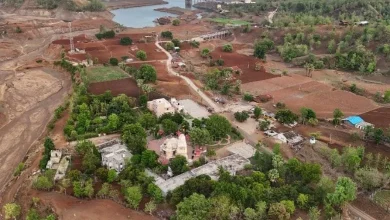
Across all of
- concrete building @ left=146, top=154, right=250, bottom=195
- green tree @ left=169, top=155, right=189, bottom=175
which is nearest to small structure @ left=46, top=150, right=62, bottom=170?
concrete building @ left=146, top=154, right=250, bottom=195

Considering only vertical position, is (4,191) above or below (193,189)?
below

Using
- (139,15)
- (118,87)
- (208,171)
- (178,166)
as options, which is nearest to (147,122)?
(178,166)

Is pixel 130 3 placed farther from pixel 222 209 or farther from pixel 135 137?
pixel 222 209

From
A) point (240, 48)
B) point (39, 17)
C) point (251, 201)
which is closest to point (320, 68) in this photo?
point (240, 48)

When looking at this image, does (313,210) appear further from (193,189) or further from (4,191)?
(4,191)

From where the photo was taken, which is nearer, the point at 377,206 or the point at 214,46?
the point at 377,206

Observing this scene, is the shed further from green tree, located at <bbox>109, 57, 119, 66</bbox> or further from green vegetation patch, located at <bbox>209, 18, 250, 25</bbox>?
green vegetation patch, located at <bbox>209, 18, 250, 25</bbox>

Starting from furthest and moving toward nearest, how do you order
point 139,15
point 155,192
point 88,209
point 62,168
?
point 139,15
point 62,168
point 155,192
point 88,209

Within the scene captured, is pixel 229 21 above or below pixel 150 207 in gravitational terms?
above
